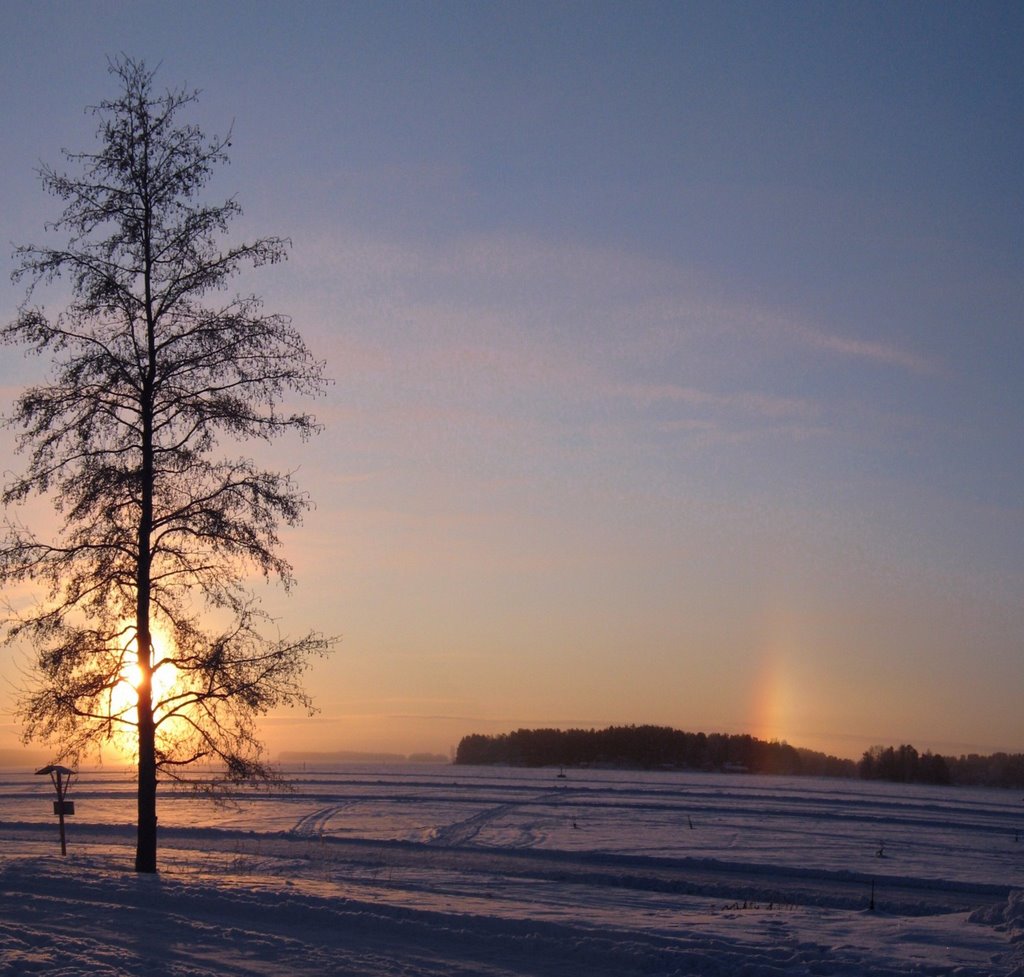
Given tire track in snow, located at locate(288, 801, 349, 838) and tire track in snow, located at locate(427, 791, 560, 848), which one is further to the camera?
tire track in snow, located at locate(288, 801, 349, 838)

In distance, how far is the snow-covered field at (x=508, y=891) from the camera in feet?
35.6

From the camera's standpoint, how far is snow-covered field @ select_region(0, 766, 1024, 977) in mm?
10852

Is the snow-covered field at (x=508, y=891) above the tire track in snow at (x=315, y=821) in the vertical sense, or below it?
above

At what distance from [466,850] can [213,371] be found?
17.3m

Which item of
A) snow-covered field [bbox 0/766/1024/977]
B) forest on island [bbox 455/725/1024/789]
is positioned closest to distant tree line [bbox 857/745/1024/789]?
forest on island [bbox 455/725/1024/789]

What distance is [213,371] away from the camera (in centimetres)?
1638

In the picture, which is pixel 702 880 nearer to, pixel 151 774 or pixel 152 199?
pixel 151 774

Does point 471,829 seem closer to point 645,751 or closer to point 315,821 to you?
point 315,821

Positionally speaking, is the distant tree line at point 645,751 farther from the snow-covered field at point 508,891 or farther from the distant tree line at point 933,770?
the snow-covered field at point 508,891

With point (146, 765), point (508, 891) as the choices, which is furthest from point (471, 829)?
point (146, 765)

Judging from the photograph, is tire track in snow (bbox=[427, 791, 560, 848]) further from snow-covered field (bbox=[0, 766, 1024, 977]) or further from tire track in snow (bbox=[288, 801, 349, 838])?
tire track in snow (bbox=[288, 801, 349, 838])

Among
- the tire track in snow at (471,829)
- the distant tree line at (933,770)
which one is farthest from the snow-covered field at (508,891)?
the distant tree line at (933,770)

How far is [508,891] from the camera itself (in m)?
18.4

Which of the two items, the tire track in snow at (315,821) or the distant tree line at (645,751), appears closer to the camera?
the tire track in snow at (315,821)
